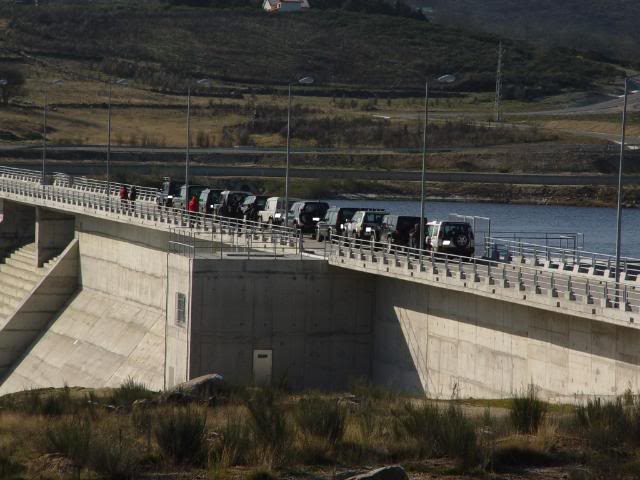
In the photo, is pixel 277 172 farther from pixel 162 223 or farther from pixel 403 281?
pixel 403 281

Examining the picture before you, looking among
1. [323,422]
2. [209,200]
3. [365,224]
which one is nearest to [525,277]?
[365,224]

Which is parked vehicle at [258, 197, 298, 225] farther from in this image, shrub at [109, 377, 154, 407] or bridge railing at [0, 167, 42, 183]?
bridge railing at [0, 167, 42, 183]

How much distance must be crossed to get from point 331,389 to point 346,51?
515 ft

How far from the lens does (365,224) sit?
163 ft

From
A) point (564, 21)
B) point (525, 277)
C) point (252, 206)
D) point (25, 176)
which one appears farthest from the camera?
point (564, 21)

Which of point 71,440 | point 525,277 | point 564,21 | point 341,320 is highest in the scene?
point 564,21

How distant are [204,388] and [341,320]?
12294 millimetres

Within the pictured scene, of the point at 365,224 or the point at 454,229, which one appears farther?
the point at 365,224

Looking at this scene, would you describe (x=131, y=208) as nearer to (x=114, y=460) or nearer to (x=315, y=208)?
(x=315, y=208)

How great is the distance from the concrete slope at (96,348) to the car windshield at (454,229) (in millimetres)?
9655

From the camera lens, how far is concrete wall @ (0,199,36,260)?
7588cm

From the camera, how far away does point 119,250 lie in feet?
203

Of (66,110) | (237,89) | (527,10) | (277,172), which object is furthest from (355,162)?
(527,10)

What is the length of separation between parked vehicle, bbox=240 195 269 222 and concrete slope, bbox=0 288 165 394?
5.77 meters
